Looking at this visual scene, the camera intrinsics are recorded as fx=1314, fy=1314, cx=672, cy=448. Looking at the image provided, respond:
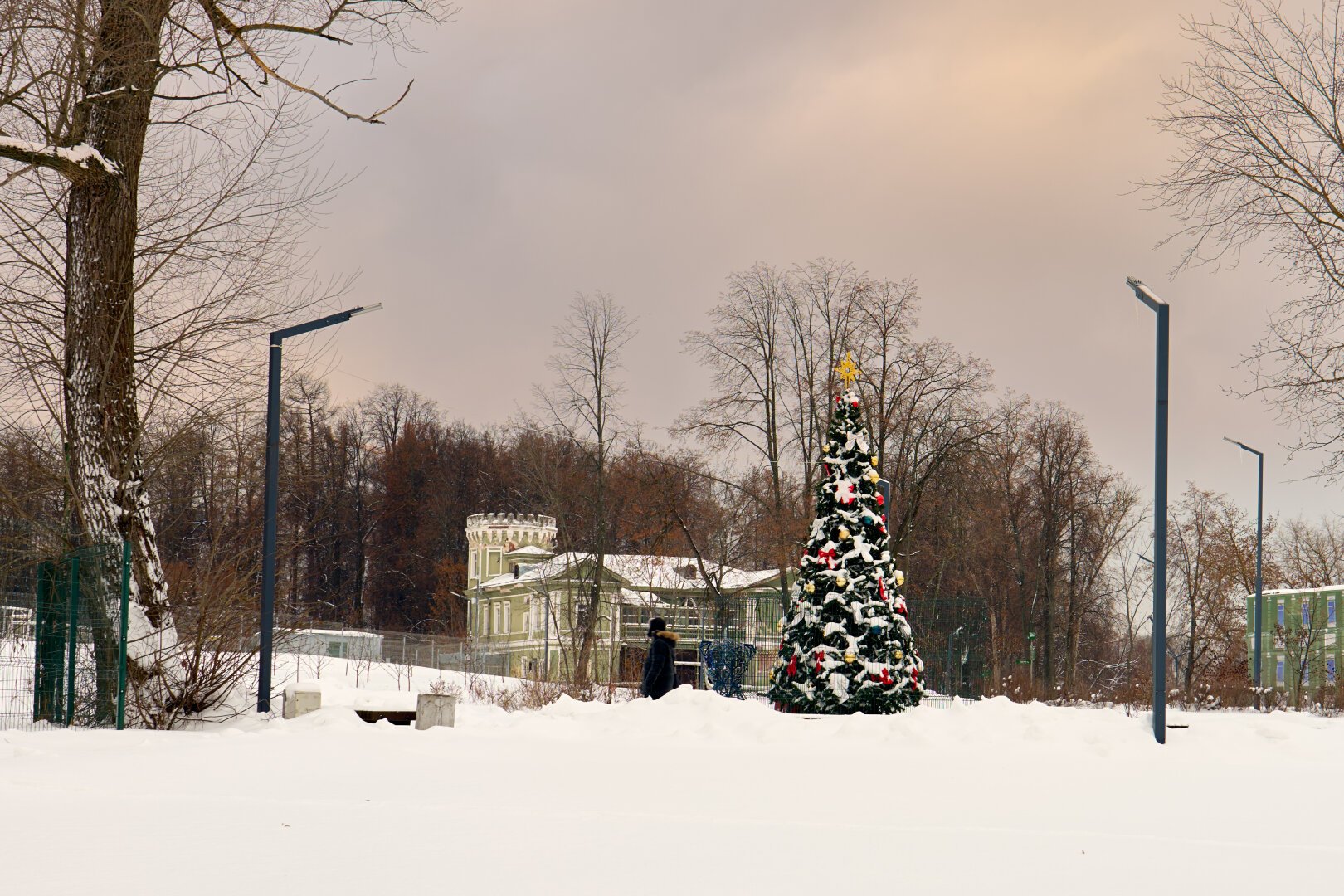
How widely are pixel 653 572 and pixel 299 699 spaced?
1305 inches

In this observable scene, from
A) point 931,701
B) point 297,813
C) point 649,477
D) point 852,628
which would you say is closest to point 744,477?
point 649,477

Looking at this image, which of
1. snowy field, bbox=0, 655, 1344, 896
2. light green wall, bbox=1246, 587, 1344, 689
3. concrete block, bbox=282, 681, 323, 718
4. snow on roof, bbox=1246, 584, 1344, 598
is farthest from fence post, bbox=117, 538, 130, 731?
snow on roof, bbox=1246, 584, 1344, 598

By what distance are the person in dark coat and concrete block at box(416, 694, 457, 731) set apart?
17.1 ft

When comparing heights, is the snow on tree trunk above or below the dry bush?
above

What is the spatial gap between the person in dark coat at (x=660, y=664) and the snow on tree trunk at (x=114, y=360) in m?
8.26

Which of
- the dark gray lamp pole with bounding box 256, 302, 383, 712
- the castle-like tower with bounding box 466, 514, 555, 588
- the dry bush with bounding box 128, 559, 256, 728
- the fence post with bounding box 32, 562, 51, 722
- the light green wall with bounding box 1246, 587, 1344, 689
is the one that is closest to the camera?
the dry bush with bounding box 128, 559, 256, 728

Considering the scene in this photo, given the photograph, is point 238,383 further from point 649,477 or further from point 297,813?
point 649,477

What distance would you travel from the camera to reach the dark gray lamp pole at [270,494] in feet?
55.3

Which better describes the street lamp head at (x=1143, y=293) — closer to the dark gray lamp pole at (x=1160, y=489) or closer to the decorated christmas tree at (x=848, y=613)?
the dark gray lamp pole at (x=1160, y=489)

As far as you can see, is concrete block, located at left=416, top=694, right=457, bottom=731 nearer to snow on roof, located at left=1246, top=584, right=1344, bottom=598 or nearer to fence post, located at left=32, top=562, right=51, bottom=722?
fence post, located at left=32, top=562, right=51, bottom=722

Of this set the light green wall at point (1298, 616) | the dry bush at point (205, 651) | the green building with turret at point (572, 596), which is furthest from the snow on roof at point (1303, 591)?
the dry bush at point (205, 651)

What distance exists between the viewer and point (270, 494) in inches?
679

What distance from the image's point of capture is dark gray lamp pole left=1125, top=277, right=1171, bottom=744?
17000 millimetres

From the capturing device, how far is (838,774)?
513 inches
